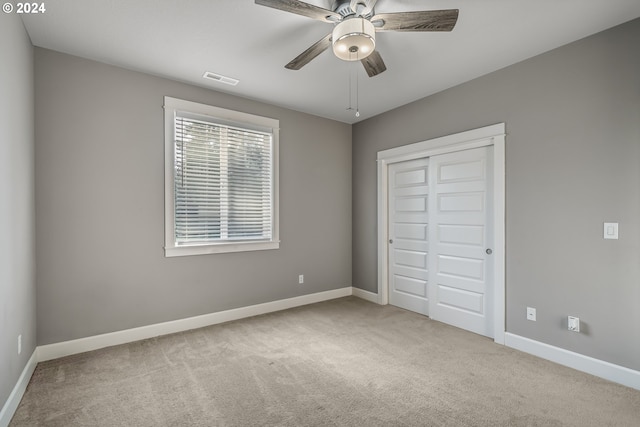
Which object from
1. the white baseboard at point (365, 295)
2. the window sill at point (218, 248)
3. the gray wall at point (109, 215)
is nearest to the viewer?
the gray wall at point (109, 215)

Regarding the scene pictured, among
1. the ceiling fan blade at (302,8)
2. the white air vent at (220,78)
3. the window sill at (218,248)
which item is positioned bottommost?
the window sill at (218,248)

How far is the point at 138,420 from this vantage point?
6.41ft

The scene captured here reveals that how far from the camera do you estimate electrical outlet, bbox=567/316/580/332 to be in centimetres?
262

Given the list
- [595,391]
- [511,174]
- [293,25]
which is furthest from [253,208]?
[595,391]

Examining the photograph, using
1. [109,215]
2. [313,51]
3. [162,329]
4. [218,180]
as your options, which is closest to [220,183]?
[218,180]

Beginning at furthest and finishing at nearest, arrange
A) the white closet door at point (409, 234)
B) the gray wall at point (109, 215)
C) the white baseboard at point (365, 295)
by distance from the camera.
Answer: the white baseboard at point (365, 295)
the white closet door at point (409, 234)
the gray wall at point (109, 215)

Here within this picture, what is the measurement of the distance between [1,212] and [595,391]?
4.26 meters

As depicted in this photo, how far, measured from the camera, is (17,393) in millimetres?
2096

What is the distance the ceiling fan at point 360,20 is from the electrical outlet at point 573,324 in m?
2.61

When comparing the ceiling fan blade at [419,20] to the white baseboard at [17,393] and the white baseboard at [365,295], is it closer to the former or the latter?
the white baseboard at [17,393]

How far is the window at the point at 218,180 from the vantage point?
339 centimetres

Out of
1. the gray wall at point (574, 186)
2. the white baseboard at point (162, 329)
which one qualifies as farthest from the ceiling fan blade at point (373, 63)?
the white baseboard at point (162, 329)

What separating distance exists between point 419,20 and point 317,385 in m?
2.68

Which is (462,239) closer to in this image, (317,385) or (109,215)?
(317,385)
